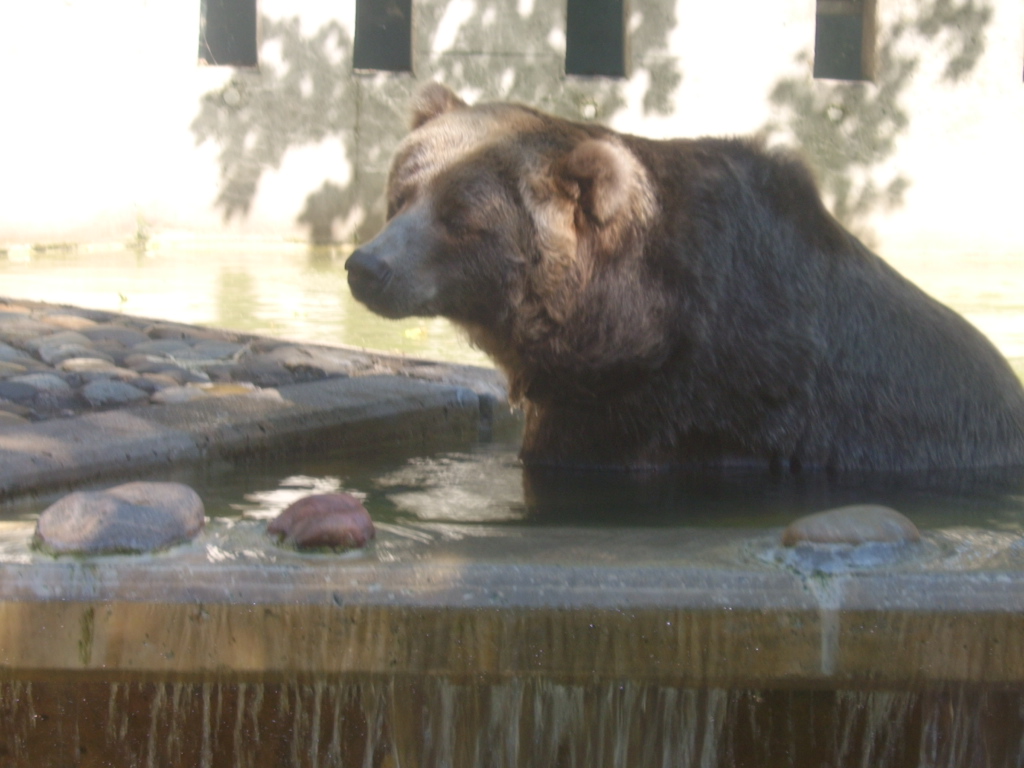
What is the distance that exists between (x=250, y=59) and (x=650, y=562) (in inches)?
719

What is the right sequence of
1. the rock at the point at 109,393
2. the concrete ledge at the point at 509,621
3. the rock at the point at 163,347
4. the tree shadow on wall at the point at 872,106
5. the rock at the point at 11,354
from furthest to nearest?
the tree shadow on wall at the point at 872,106 → the rock at the point at 163,347 → the rock at the point at 11,354 → the rock at the point at 109,393 → the concrete ledge at the point at 509,621

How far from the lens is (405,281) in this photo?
354 cm

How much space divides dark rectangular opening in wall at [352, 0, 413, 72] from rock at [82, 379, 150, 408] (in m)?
15.5

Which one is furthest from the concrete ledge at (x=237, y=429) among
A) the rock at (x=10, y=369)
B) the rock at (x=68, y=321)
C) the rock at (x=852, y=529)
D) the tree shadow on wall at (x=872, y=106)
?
the tree shadow on wall at (x=872, y=106)

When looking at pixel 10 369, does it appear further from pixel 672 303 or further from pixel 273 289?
pixel 273 289

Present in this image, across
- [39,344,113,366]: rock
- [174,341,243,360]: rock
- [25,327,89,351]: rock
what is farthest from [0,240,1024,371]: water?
[39,344,113,366]: rock

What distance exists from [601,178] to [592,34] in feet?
55.2

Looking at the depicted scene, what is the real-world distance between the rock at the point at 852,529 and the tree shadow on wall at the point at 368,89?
1087cm

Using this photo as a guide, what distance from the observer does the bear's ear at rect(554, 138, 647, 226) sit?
3.43m

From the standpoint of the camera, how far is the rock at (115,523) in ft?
7.54

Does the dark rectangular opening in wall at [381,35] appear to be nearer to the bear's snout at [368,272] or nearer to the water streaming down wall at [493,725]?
the bear's snout at [368,272]

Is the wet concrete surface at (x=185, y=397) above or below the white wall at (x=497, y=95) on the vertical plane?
below

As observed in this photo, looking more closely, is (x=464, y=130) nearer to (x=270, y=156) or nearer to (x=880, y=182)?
(x=270, y=156)

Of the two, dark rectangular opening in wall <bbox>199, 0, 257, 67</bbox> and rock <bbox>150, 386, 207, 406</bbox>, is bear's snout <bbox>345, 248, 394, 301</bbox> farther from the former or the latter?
dark rectangular opening in wall <bbox>199, 0, 257, 67</bbox>
